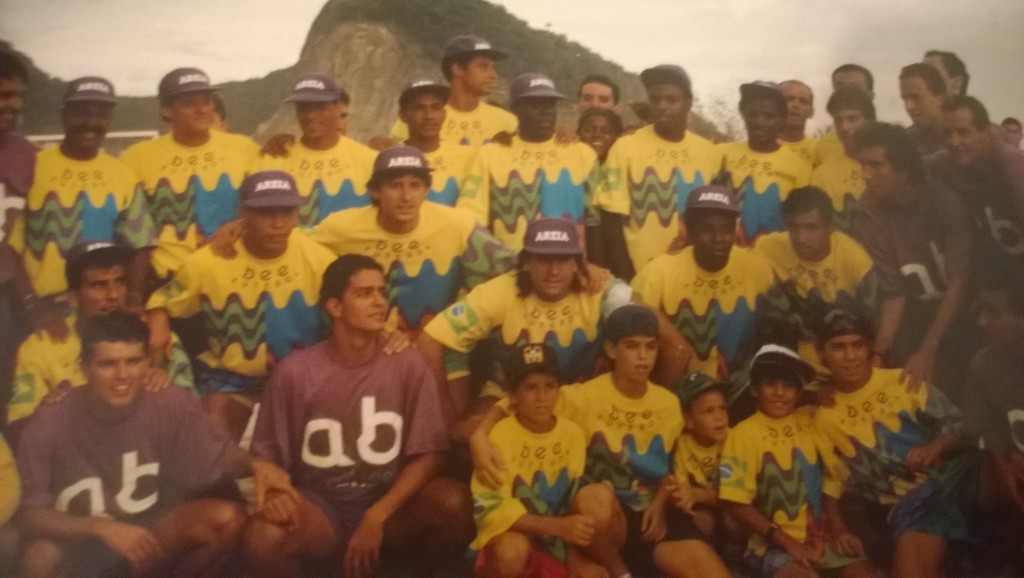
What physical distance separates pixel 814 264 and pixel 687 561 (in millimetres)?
940

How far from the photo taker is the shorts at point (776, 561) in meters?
2.68

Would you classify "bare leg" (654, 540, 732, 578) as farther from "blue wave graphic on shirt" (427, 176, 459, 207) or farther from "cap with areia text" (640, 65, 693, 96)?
"cap with areia text" (640, 65, 693, 96)

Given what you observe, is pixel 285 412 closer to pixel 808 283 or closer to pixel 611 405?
pixel 611 405

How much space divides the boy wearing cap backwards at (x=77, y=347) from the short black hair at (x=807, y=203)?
1.79m

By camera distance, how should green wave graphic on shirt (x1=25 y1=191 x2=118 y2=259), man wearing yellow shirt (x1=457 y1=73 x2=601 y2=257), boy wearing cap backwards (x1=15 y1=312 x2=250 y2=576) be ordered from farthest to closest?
man wearing yellow shirt (x1=457 y1=73 x2=601 y2=257), green wave graphic on shirt (x1=25 y1=191 x2=118 y2=259), boy wearing cap backwards (x1=15 y1=312 x2=250 y2=576)

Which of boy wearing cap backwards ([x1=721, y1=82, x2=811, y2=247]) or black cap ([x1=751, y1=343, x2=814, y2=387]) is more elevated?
boy wearing cap backwards ([x1=721, y1=82, x2=811, y2=247])

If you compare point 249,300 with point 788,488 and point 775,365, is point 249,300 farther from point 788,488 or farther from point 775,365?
point 788,488

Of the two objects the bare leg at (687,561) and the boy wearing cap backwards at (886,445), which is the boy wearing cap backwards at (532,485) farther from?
the boy wearing cap backwards at (886,445)

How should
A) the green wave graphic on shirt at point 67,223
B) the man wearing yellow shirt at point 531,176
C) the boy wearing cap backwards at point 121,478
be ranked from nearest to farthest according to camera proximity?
the boy wearing cap backwards at point 121,478 < the green wave graphic on shirt at point 67,223 < the man wearing yellow shirt at point 531,176

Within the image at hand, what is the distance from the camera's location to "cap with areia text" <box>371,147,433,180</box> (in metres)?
2.66

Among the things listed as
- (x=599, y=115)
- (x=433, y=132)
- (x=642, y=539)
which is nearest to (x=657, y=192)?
(x=599, y=115)

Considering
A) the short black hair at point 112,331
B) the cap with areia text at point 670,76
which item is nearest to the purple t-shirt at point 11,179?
the short black hair at point 112,331

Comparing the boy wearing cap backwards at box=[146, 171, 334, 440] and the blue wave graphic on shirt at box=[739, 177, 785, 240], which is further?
the blue wave graphic on shirt at box=[739, 177, 785, 240]

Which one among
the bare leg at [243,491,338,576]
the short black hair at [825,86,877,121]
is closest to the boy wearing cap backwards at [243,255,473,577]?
the bare leg at [243,491,338,576]
